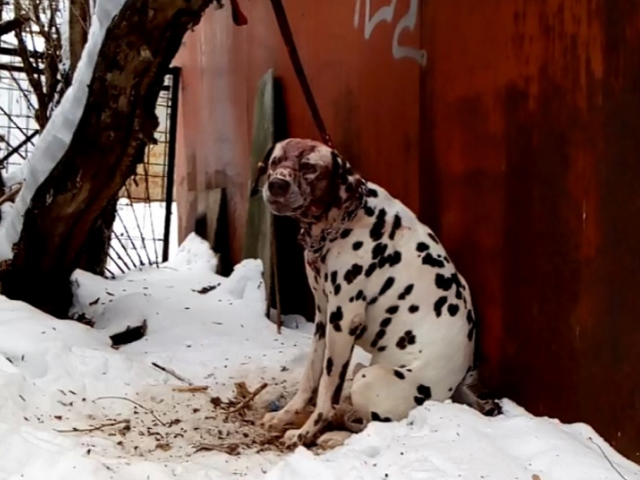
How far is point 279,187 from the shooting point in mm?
2971

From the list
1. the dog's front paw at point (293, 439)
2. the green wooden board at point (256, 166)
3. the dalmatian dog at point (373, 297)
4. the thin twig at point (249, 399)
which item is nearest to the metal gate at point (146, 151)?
the green wooden board at point (256, 166)

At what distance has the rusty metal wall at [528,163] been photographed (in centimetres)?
254

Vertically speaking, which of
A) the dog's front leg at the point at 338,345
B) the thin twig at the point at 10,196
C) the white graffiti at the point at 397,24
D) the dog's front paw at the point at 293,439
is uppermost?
the white graffiti at the point at 397,24

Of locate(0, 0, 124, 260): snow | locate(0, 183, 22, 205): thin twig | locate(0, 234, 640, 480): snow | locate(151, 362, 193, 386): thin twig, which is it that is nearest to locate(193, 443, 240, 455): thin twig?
locate(0, 234, 640, 480): snow

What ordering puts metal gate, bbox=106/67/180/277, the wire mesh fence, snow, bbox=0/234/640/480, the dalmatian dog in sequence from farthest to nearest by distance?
metal gate, bbox=106/67/180/277
the wire mesh fence
the dalmatian dog
snow, bbox=0/234/640/480

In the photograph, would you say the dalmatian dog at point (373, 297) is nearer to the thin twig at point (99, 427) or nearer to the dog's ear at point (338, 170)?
the dog's ear at point (338, 170)

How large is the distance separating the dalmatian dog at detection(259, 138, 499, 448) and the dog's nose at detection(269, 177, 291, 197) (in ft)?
0.11

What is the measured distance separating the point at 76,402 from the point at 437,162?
2036mm

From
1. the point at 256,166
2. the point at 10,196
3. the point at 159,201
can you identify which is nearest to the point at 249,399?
the point at 256,166

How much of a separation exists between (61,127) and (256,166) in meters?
1.52

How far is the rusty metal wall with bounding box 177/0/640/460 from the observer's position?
8.34 feet

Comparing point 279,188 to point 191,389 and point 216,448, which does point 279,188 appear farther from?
point 191,389

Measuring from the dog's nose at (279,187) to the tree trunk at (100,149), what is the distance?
1.52 meters

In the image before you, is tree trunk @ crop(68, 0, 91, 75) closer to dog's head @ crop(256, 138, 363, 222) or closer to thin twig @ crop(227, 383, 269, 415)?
dog's head @ crop(256, 138, 363, 222)
